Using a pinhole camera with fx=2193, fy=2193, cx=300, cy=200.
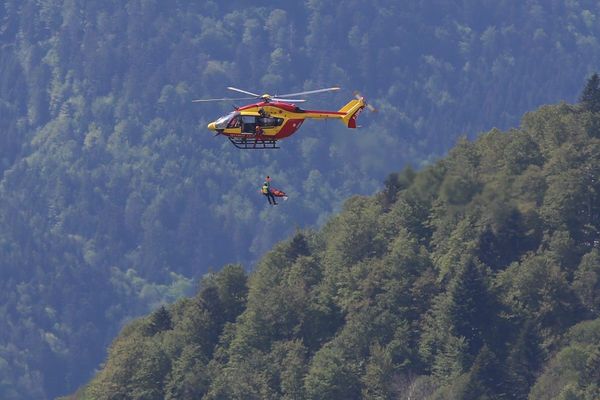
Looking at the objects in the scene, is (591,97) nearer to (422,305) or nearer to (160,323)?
(422,305)

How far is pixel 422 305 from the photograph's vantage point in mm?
140500

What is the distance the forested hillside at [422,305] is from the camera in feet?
442

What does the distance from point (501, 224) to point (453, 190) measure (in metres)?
26.7

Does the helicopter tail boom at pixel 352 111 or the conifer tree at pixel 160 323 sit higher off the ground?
the conifer tree at pixel 160 323

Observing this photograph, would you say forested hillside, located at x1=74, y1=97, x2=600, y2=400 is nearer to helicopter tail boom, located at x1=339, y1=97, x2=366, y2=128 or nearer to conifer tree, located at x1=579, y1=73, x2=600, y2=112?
conifer tree, located at x1=579, y1=73, x2=600, y2=112

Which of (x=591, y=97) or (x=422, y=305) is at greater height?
(x=591, y=97)

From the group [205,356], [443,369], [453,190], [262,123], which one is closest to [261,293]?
[205,356]

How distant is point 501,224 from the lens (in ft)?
443

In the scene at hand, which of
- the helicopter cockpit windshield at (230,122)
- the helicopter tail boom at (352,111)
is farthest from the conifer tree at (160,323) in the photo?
the helicopter cockpit windshield at (230,122)

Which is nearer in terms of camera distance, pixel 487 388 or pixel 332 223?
pixel 487 388

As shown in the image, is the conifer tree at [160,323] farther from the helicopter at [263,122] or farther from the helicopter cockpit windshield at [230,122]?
the helicopter at [263,122]

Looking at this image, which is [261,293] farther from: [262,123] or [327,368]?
[262,123]

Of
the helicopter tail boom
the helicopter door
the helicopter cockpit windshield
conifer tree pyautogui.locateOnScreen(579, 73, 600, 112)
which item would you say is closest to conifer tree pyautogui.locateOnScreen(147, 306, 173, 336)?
conifer tree pyautogui.locateOnScreen(579, 73, 600, 112)

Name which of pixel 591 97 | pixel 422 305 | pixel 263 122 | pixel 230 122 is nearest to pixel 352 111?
pixel 263 122
